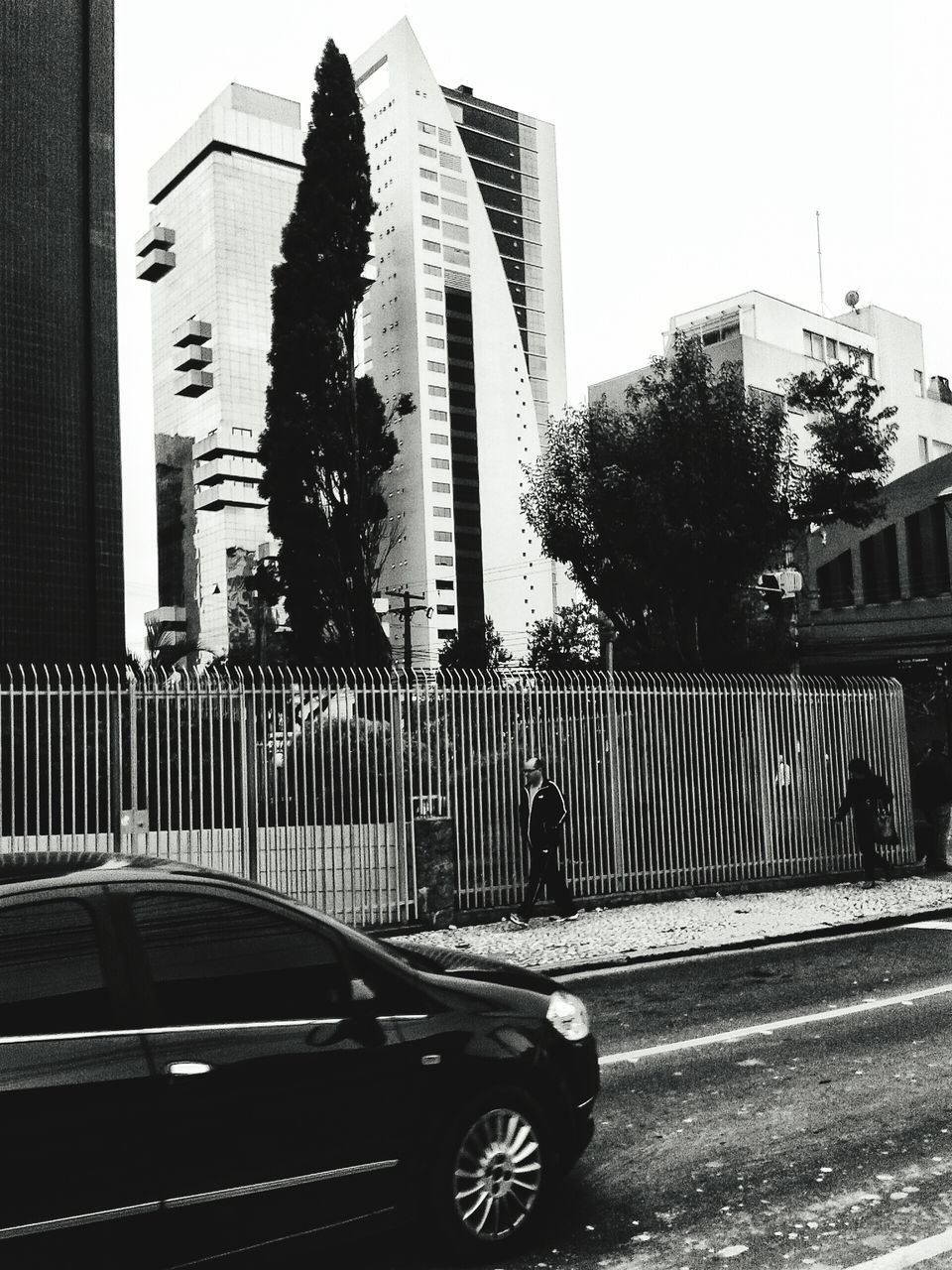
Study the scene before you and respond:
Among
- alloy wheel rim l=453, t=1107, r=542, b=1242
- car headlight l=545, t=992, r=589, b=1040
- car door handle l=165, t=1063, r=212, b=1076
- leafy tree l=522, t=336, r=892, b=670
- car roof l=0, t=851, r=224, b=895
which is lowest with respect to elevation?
alloy wheel rim l=453, t=1107, r=542, b=1242

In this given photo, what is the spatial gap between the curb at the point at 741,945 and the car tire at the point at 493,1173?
5679 mm

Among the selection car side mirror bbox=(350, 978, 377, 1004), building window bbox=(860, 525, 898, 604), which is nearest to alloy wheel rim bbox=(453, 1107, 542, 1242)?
car side mirror bbox=(350, 978, 377, 1004)

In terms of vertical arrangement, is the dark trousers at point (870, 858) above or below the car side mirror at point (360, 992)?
below

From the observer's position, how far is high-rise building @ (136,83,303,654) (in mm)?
105000

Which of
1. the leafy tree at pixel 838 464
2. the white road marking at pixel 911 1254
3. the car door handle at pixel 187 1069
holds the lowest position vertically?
the white road marking at pixel 911 1254

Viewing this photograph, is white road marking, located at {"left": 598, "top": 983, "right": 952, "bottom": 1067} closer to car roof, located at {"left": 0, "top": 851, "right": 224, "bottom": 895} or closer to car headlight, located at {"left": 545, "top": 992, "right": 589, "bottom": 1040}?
car headlight, located at {"left": 545, "top": 992, "right": 589, "bottom": 1040}

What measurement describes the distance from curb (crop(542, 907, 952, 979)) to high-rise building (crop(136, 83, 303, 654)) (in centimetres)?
8997

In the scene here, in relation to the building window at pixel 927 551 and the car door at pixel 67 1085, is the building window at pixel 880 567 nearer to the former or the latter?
the building window at pixel 927 551

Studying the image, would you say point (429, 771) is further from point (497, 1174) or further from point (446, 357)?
point (446, 357)

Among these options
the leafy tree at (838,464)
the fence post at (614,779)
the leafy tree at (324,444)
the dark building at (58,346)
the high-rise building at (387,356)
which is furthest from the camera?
the high-rise building at (387,356)

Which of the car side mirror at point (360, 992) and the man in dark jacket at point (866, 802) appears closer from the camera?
the car side mirror at point (360, 992)

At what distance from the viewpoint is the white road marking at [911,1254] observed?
162 inches

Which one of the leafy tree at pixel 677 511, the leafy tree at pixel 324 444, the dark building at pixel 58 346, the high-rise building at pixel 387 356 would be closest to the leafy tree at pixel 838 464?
the leafy tree at pixel 677 511

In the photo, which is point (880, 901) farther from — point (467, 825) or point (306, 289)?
point (306, 289)
